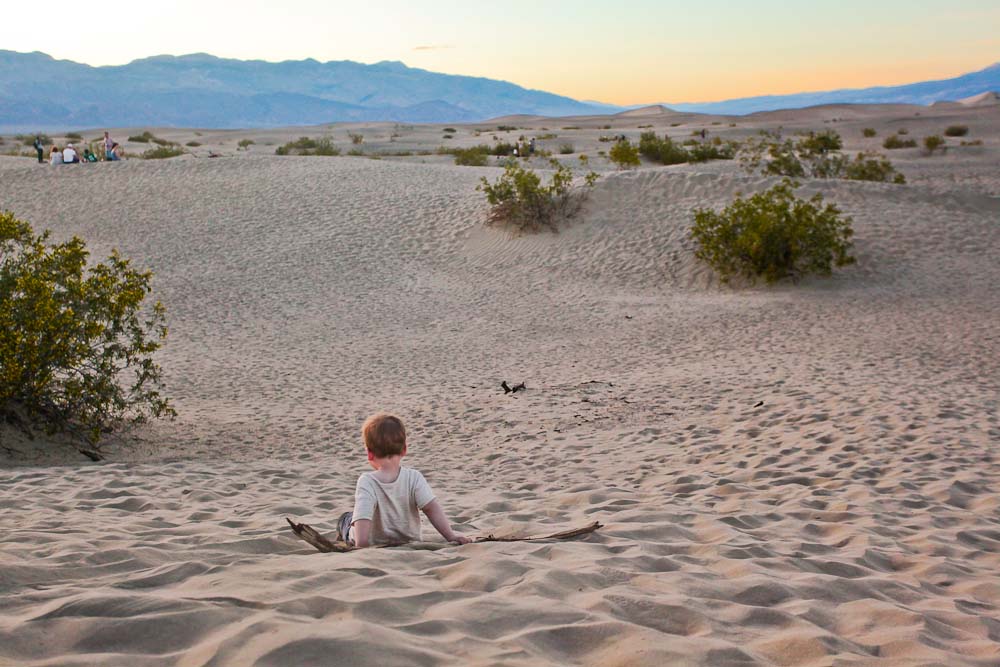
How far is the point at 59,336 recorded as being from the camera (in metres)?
8.43

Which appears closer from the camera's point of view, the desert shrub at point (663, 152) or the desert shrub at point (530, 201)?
the desert shrub at point (530, 201)

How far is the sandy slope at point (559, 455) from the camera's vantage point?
3377mm

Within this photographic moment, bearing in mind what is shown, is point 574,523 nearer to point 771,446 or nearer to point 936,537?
point 936,537

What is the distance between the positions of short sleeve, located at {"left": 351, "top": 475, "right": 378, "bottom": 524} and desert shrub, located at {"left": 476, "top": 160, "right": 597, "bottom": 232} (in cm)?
1683

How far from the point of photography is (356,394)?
10961 millimetres

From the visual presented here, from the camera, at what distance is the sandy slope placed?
3.38 metres

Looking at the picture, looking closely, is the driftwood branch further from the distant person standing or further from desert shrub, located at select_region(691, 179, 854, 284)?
the distant person standing

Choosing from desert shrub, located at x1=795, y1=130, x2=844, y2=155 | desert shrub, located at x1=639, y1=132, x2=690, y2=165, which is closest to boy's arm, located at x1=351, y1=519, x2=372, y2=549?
desert shrub, located at x1=795, y1=130, x2=844, y2=155

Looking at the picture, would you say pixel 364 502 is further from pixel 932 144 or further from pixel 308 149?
pixel 308 149

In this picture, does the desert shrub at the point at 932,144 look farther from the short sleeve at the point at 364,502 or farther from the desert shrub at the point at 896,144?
the short sleeve at the point at 364,502

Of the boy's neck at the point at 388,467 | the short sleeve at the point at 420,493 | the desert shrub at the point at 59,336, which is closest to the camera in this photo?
the boy's neck at the point at 388,467

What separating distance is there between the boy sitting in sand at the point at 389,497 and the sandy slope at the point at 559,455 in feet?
0.80

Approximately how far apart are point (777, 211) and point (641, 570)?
44.6 ft

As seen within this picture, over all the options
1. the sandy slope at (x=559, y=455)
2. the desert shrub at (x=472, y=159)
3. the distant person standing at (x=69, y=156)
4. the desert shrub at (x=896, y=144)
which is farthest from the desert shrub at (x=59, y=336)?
the desert shrub at (x=896, y=144)
